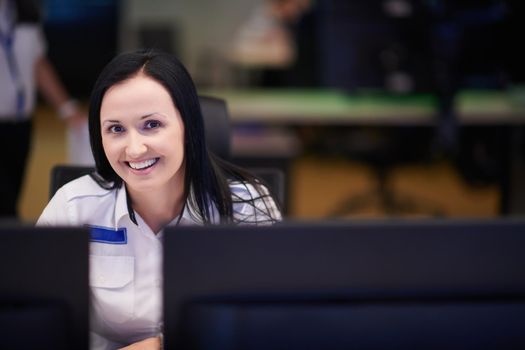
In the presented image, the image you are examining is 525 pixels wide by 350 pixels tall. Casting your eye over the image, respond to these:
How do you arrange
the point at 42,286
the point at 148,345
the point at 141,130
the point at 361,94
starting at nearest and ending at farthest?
1. the point at 42,286
2. the point at 148,345
3. the point at 141,130
4. the point at 361,94

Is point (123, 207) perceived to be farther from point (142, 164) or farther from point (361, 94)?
point (361, 94)

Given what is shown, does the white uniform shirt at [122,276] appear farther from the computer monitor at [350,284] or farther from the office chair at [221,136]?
the office chair at [221,136]

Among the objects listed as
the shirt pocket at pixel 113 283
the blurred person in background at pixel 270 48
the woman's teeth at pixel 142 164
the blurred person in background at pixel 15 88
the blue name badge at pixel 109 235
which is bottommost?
the shirt pocket at pixel 113 283

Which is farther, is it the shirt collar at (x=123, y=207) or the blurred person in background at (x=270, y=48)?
the blurred person in background at (x=270, y=48)

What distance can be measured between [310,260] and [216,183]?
579 mm

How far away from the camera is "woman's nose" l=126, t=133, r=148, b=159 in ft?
3.45

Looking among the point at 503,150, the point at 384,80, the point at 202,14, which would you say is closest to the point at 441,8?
the point at 384,80

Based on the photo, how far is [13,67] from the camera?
112 inches

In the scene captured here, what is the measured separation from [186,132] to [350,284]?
1.77 ft

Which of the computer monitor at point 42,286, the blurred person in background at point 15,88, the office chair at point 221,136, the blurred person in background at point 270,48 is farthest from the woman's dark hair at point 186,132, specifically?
the blurred person in background at point 270,48

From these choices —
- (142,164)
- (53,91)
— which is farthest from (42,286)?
(53,91)

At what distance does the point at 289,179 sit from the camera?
140 inches

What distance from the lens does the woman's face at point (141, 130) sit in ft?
3.47

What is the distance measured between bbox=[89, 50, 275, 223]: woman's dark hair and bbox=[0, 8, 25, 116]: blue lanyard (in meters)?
1.81
